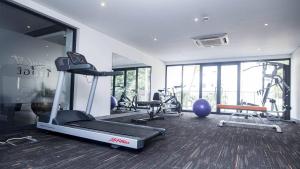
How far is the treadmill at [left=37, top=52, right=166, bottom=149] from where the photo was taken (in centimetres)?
234

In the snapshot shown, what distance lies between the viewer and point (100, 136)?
2469 mm

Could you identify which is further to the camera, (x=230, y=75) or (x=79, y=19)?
(x=230, y=75)

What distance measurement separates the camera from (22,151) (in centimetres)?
214

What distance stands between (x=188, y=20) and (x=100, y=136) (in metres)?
3.16

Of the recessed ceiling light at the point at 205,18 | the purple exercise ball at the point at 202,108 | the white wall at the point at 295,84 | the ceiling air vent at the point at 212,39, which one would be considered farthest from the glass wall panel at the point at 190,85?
the recessed ceiling light at the point at 205,18

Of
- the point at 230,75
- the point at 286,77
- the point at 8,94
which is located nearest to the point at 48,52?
the point at 8,94

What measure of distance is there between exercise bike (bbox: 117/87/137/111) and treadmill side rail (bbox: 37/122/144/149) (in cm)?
480

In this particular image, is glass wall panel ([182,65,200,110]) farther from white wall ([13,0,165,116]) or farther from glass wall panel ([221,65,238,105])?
white wall ([13,0,165,116])

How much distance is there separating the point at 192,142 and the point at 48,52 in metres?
3.73

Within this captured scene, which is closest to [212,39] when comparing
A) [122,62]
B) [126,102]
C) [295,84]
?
[122,62]

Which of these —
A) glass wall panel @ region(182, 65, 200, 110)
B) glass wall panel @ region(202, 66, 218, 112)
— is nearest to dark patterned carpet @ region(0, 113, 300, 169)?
glass wall panel @ region(202, 66, 218, 112)

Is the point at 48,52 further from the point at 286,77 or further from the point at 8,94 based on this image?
the point at 286,77

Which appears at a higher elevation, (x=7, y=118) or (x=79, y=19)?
(x=79, y=19)

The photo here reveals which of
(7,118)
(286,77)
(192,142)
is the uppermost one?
(286,77)
